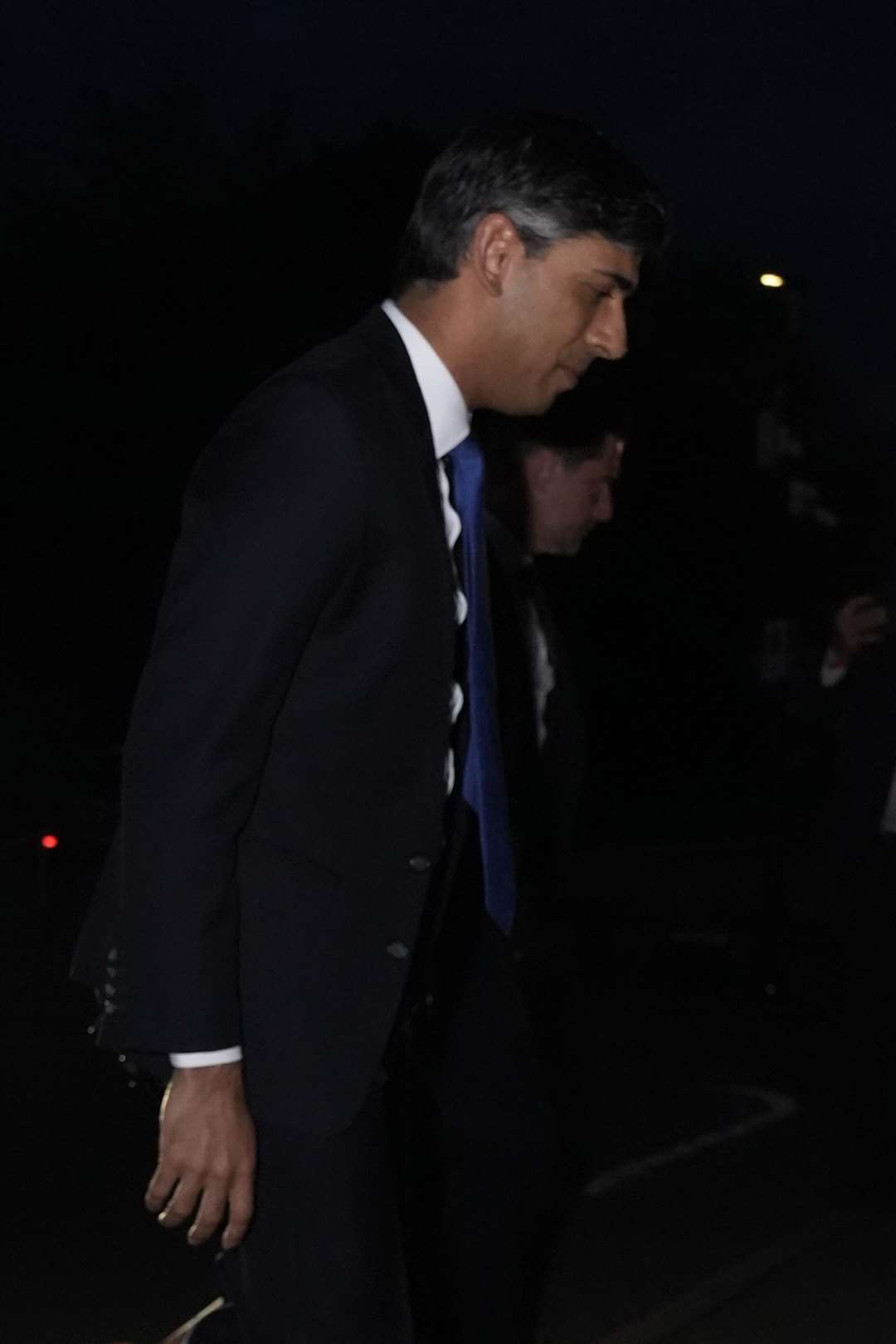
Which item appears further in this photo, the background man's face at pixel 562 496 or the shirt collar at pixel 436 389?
the background man's face at pixel 562 496

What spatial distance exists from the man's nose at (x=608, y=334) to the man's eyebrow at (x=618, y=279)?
0.08 ft

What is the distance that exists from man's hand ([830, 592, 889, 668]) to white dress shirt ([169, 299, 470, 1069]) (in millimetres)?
4132

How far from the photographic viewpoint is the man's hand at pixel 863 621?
7160 millimetres

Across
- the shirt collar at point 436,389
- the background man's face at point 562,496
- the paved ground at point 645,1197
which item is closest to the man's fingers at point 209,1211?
the shirt collar at point 436,389

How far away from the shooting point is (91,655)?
118ft

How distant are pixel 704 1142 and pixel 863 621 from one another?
194cm

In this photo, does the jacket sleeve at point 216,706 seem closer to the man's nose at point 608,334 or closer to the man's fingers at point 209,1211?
the man's fingers at point 209,1211

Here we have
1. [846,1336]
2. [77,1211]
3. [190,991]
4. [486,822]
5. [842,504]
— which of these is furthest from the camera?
[842,504]

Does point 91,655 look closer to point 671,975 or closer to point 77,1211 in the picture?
point 671,975

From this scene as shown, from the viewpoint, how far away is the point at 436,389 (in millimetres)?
3131

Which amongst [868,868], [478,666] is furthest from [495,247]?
[868,868]

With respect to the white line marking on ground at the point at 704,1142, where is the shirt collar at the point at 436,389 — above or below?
above

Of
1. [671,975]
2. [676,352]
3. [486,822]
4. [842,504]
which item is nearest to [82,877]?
[671,975]

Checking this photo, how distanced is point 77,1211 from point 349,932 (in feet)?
14.4
